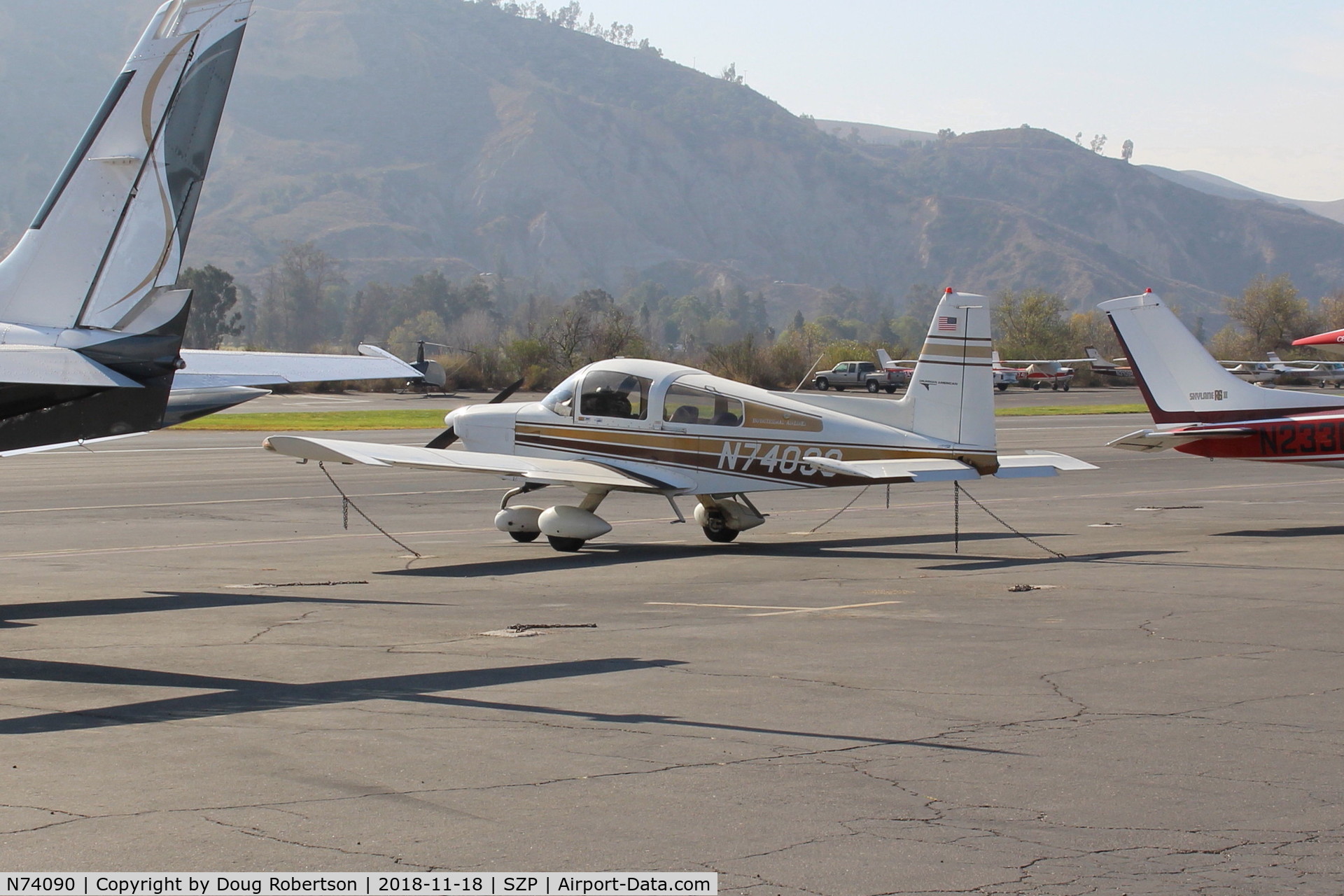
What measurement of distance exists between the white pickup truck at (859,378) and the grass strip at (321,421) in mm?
36940

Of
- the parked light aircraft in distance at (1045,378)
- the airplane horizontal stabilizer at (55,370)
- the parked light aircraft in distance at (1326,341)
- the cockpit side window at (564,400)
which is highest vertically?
the parked light aircraft in distance at (1045,378)

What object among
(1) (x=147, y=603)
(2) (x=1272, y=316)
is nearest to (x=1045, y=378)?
(2) (x=1272, y=316)

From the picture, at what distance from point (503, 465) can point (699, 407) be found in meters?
2.52

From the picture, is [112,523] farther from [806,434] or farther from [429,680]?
[429,680]

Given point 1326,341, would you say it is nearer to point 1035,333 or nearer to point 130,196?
point 130,196

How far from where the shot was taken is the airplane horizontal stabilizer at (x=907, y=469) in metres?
15.6

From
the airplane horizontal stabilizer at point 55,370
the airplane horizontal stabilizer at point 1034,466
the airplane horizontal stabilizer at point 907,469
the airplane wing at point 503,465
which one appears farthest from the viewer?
the airplane horizontal stabilizer at point 1034,466

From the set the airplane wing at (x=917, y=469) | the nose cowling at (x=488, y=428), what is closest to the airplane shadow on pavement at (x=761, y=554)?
the airplane wing at (x=917, y=469)

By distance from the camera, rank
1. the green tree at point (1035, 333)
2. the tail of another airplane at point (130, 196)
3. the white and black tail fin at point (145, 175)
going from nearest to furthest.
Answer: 1. the tail of another airplane at point (130, 196)
2. the white and black tail fin at point (145, 175)
3. the green tree at point (1035, 333)

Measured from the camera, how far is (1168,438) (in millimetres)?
18312

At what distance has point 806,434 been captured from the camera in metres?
16.5

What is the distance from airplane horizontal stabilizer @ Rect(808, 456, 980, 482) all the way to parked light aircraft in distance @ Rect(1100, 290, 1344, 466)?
322 cm

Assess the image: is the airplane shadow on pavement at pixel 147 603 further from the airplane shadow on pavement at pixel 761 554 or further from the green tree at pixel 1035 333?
the green tree at pixel 1035 333

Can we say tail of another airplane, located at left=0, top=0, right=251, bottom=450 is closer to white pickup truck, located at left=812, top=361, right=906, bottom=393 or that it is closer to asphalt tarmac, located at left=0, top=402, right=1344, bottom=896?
asphalt tarmac, located at left=0, top=402, right=1344, bottom=896
